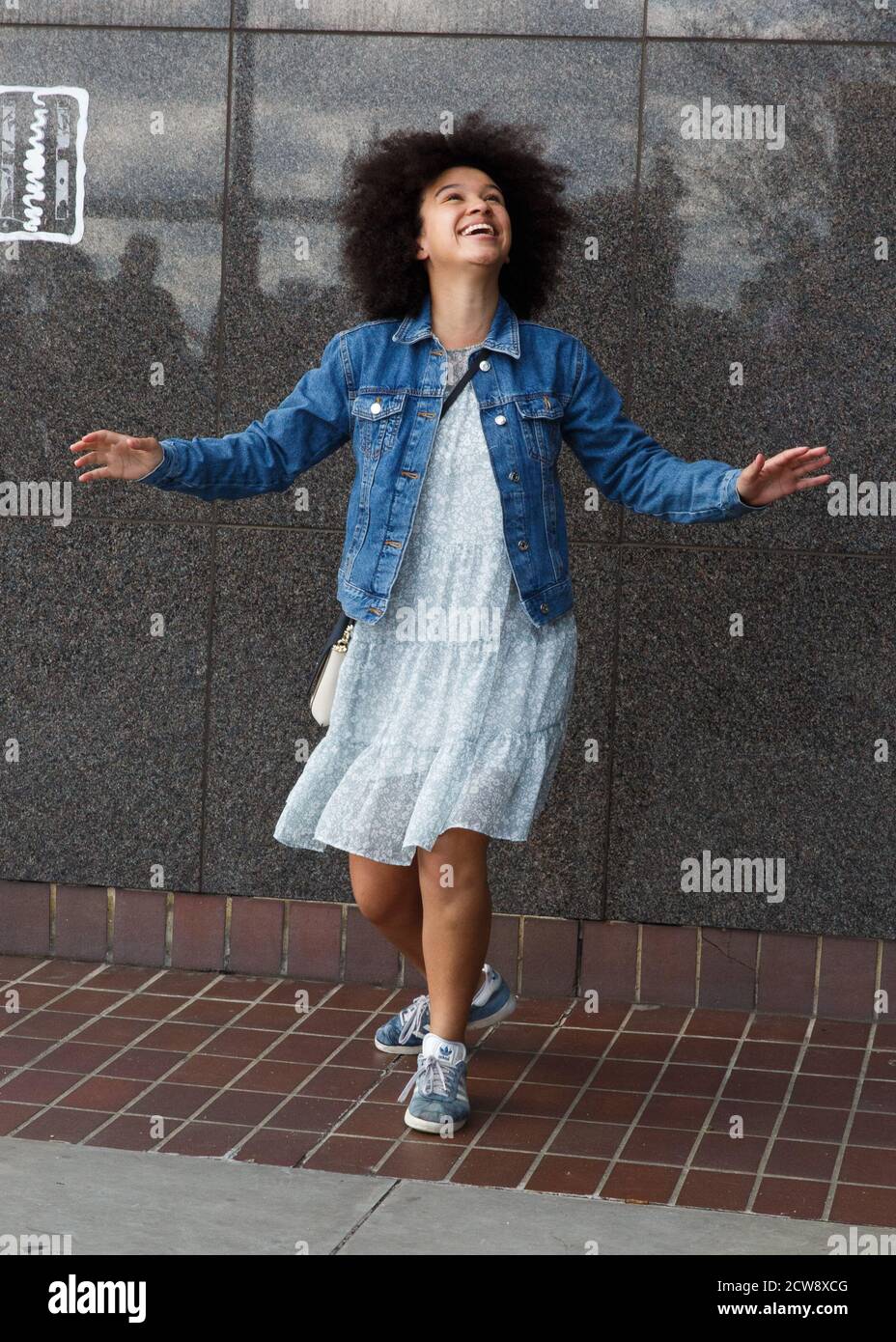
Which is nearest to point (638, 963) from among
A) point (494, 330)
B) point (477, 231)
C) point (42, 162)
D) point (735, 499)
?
point (735, 499)

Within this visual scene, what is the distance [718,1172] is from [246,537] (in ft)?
7.47

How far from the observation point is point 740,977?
4977mm

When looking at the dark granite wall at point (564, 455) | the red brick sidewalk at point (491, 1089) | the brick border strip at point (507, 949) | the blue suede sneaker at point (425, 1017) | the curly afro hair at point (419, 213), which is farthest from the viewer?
the brick border strip at point (507, 949)

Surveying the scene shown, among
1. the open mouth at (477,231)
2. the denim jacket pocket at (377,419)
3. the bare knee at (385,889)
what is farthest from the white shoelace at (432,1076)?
the open mouth at (477,231)

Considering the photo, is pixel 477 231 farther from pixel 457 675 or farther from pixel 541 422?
pixel 457 675

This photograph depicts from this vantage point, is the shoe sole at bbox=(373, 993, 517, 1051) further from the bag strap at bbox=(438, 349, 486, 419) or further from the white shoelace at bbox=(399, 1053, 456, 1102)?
the bag strap at bbox=(438, 349, 486, 419)

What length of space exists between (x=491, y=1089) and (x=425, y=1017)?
0.31m

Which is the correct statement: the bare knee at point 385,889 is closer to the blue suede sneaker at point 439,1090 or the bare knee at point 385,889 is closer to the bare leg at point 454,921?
the bare leg at point 454,921

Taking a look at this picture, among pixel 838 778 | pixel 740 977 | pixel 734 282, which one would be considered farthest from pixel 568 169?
pixel 740 977

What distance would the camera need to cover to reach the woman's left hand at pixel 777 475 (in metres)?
3.88

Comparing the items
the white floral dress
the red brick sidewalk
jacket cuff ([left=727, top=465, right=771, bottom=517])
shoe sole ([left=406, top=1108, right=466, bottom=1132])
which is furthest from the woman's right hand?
shoe sole ([left=406, top=1108, right=466, bottom=1132])

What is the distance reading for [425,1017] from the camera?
4.56 meters

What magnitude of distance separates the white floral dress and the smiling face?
226 millimetres

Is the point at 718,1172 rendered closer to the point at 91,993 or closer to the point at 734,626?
the point at 734,626
